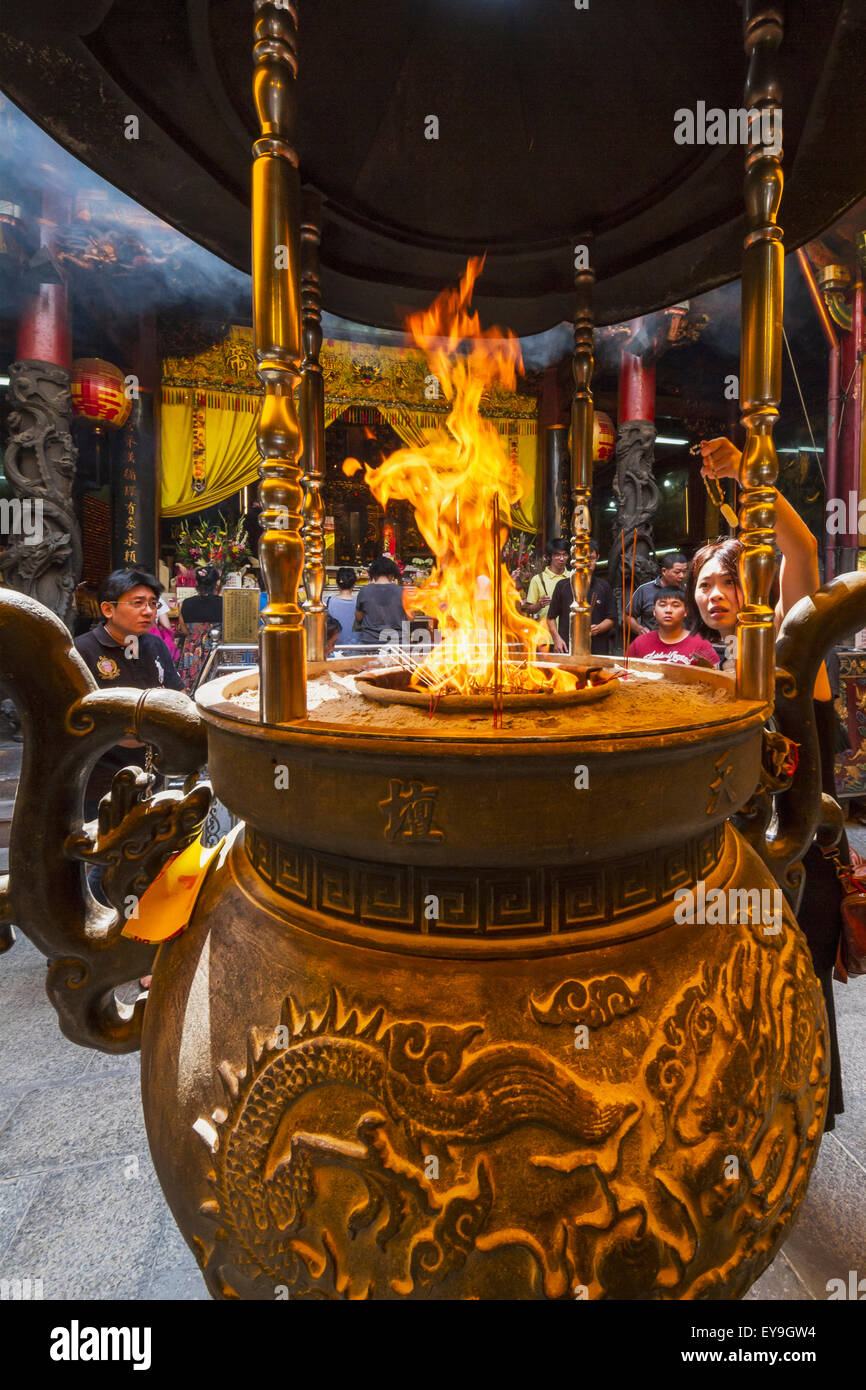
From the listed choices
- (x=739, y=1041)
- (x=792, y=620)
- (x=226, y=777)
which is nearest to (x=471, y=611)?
(x=792, y=620)

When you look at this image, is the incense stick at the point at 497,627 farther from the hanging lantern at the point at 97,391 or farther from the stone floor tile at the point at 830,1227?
the hanging lantern at the point at 97,391

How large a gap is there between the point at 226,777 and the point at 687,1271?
3.22 ft

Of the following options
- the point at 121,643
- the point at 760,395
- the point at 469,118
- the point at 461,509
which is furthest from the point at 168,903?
the point at 121,643

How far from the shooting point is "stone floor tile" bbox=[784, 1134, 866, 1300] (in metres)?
1.60

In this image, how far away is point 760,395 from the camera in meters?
1.26

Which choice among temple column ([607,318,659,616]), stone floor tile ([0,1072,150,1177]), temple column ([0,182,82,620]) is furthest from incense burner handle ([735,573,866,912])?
temple column ([607,318,659,616])

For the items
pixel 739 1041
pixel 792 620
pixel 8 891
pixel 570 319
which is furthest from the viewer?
pixel 570 319

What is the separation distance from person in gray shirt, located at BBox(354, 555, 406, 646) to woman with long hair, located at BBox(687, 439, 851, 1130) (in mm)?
4283

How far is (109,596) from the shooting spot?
326cm

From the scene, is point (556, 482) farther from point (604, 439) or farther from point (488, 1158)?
point (488, 1158)

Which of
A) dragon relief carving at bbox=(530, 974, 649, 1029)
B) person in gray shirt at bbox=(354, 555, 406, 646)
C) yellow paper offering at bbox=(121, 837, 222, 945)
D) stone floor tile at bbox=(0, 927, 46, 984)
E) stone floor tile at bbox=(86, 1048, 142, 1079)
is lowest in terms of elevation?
stone floor tile at bbox=(86, 1048, 142, 1079)

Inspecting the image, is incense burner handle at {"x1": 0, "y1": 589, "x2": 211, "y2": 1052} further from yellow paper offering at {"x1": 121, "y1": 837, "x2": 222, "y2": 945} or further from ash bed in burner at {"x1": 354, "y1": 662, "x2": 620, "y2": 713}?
ash bed in burner at {"x1": 354, "y1": 662, "x2": 620, "y2": 713}

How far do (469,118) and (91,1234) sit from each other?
118 inches
